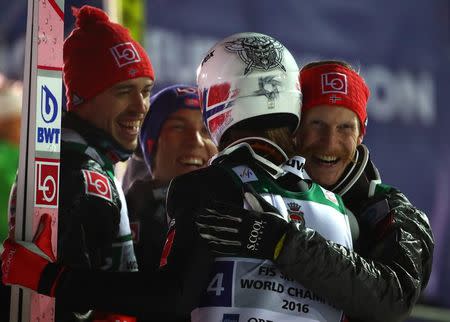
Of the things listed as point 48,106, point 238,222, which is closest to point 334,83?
point 238,222

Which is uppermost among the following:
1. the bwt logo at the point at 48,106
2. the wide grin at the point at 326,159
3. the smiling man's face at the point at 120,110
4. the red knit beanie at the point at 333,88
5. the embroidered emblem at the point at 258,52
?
the embroidered emblem at the point at 258,52

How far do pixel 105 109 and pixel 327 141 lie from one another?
986mm

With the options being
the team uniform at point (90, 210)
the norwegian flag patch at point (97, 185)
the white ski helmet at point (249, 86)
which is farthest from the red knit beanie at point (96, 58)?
the white ski helmet at point (249, 86)

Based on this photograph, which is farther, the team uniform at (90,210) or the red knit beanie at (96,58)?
the red knit beanie at (96,58)

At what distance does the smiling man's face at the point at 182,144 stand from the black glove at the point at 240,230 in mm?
1603

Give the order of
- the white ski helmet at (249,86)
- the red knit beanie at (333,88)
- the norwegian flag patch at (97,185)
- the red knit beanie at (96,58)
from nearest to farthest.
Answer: the white ski helmet at (249,86) < the red knit beanie at (333,88) < the norwegian flag patch at (97,185) < the red knit beanie at (96,58)

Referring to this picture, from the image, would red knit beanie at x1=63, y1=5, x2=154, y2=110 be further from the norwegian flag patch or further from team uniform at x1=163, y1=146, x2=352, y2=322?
team uniform at x1=163, y1=146, x2=352, y2=322

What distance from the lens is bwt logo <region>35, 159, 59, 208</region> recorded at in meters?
3.34

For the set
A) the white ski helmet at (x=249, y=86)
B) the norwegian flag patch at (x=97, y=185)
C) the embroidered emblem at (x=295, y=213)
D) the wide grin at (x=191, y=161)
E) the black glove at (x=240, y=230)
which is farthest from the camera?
the wide grin at (x=191, y=161)

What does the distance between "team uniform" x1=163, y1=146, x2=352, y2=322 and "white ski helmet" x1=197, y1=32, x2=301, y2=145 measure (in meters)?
0.16

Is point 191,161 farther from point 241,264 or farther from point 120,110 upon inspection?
point 241,264

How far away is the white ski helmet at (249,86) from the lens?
3.46 meters

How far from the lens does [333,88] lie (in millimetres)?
3783

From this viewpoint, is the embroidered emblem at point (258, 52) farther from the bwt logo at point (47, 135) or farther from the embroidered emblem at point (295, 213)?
the bwt logo at point (47, 135)
